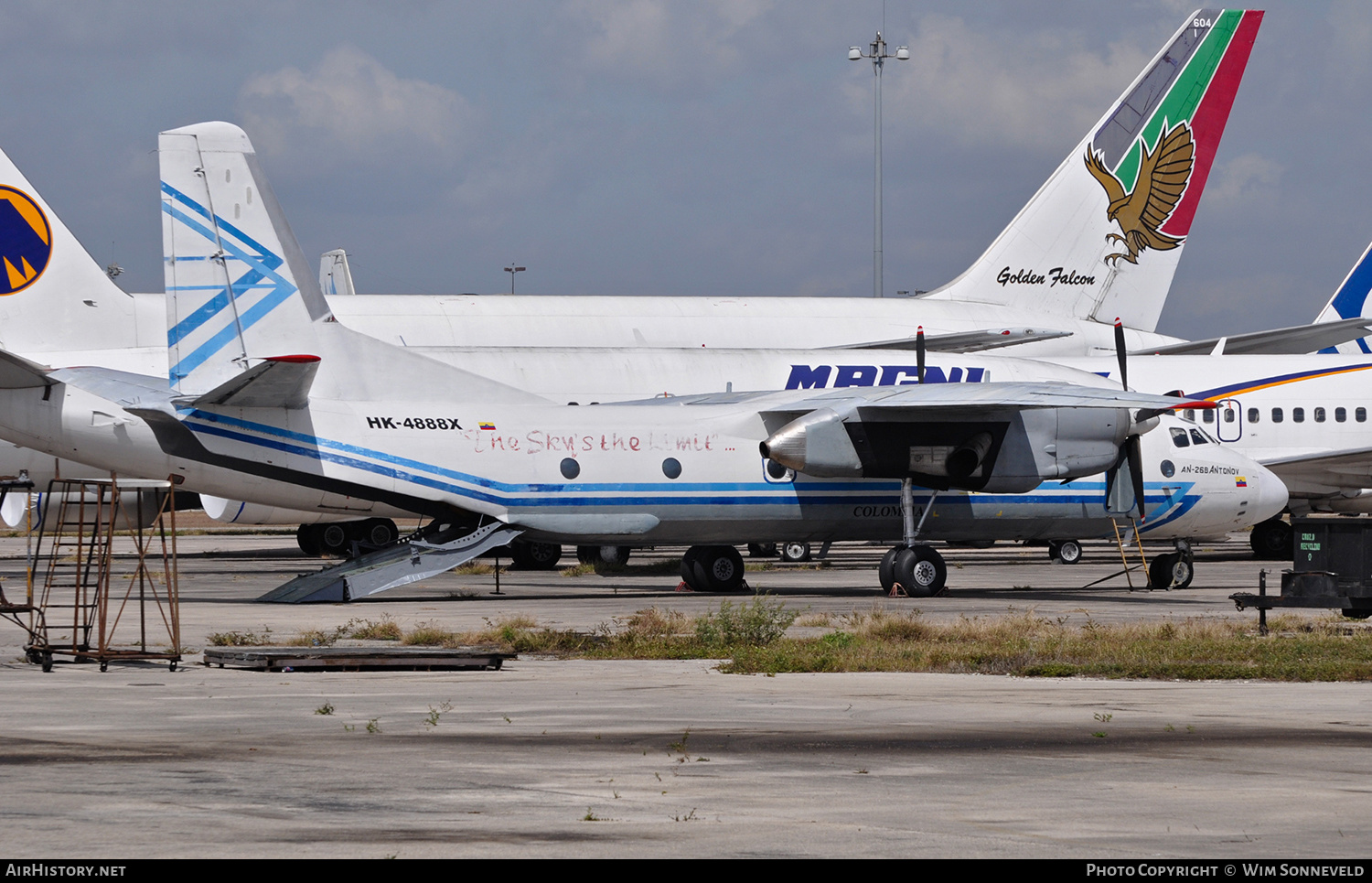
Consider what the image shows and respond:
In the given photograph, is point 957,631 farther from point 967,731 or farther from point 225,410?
point 225,410

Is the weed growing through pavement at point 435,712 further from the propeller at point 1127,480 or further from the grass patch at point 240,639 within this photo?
the propeller at point 1127,480

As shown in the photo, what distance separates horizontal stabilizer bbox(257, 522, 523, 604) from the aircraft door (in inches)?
722

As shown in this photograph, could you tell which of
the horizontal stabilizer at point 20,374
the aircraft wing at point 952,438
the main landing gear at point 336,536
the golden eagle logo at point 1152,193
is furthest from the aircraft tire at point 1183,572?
the horizontal stabilizer at point 20,374

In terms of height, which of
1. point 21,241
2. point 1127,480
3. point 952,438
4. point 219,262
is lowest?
point 1127,480

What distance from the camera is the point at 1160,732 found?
11984mm

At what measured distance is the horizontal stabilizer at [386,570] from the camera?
24.7 meters

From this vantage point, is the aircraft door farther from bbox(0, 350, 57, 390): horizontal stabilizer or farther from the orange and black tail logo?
the orange and black tail logo

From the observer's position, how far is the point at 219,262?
25.1 meters

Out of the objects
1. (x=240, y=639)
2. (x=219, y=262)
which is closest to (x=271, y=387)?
(x=219, y=262)

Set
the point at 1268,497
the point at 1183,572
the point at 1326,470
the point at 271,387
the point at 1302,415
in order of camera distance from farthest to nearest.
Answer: the point at 1302,415, the point at 1326,470, the point at 1268,497, the point at 1183,572, the point at 271,387

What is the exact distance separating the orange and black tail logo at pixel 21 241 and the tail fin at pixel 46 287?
0.02m

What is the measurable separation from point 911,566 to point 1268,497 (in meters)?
7.55

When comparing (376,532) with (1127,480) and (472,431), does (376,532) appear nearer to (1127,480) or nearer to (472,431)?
(472,431)

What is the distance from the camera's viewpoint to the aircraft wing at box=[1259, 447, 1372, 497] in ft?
116
